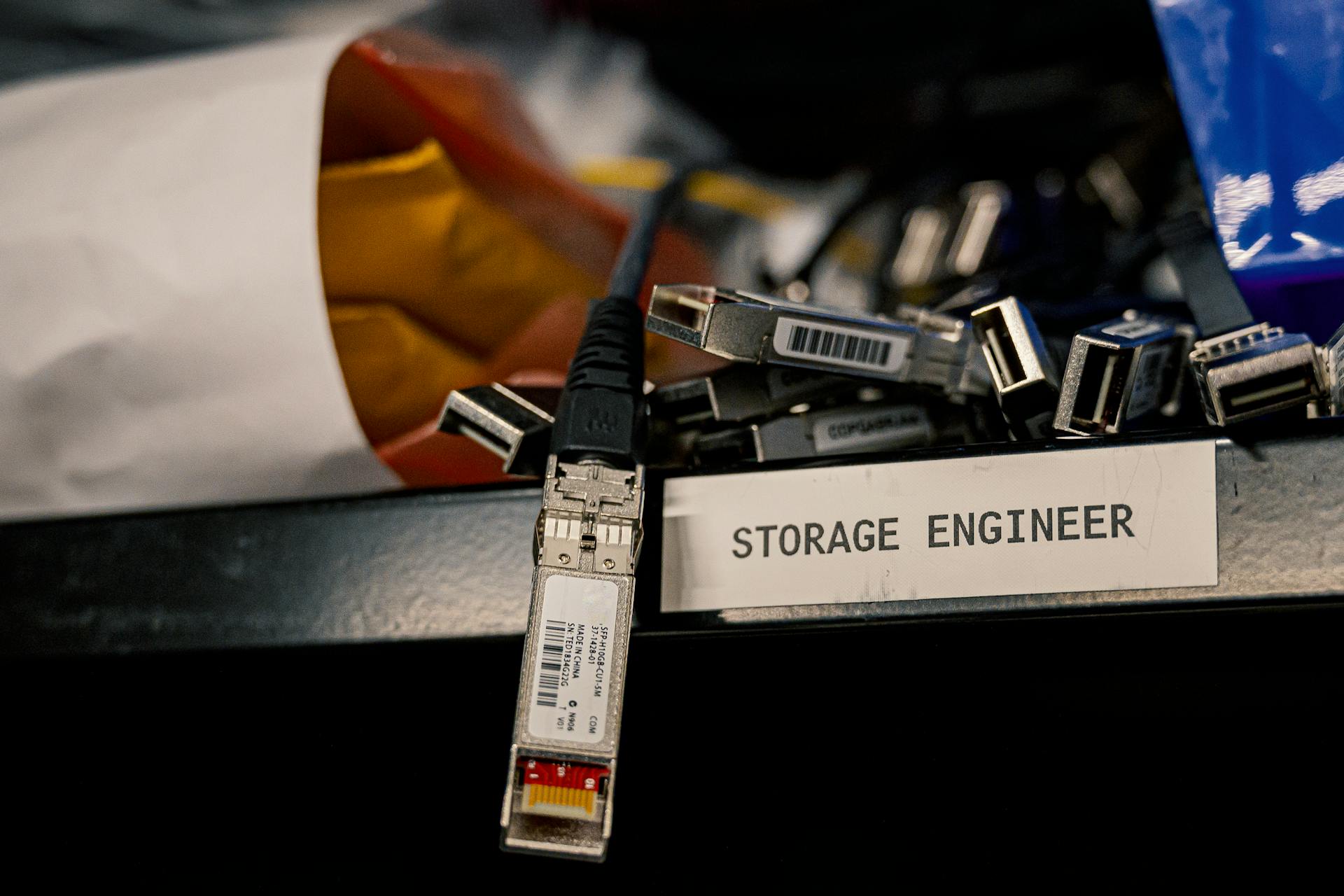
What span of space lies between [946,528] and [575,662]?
0.45ft

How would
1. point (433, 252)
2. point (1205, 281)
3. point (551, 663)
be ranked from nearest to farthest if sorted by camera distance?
point (551, 663), point (1205, 281), point (433, 252)

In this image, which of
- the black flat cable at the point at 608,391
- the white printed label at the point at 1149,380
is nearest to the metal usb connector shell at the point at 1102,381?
the white printed label at the point at 1149,380

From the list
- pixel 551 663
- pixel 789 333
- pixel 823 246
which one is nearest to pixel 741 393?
pixel 789 333

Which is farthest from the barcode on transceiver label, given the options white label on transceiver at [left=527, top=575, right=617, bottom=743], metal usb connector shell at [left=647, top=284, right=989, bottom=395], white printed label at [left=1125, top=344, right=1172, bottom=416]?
white printed label at [left=1125, top=344, right=1172, bottom=416]

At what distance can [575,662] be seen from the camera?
30 centimetres

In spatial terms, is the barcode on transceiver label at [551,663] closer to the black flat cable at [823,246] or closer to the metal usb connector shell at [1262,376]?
the metal usb connector shell at [1262,376]

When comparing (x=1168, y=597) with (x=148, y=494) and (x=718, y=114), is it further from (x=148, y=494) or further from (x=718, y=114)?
(x=718, y=114)

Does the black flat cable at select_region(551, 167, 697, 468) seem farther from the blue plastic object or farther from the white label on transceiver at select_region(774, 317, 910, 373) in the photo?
the blue plastic object

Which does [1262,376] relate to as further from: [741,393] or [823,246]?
[823,246]

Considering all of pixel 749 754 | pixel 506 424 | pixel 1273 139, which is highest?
pixel 1273 139

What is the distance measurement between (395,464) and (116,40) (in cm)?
54

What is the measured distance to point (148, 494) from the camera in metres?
0.50

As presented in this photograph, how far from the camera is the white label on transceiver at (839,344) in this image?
1.17 ft

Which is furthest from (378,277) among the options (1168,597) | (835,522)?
(1168,597)
